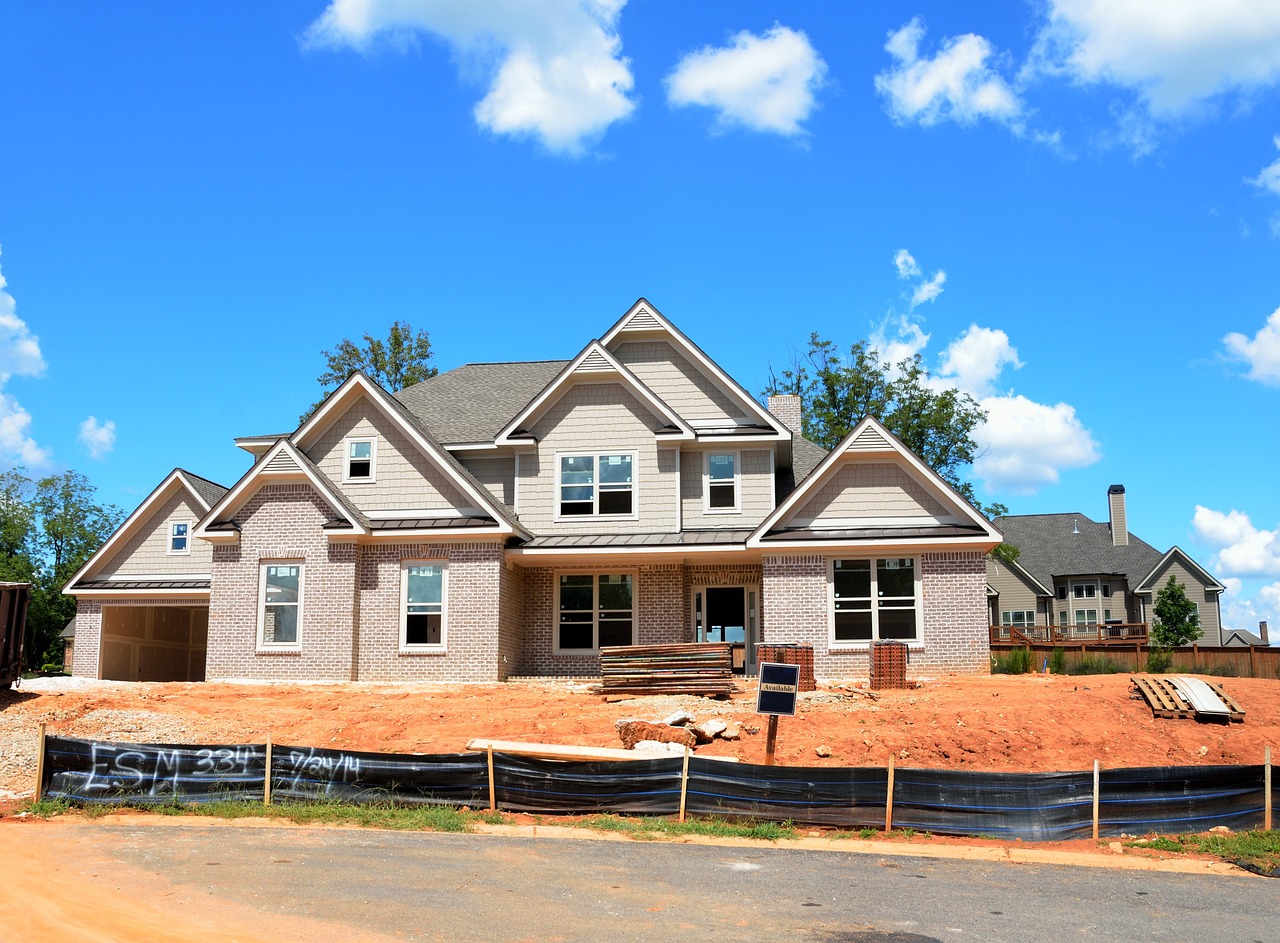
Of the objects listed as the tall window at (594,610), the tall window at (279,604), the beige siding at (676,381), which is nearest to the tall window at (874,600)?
the tall window at (594,610)

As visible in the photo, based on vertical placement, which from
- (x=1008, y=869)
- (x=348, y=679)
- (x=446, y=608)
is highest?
(x=446, y=608)

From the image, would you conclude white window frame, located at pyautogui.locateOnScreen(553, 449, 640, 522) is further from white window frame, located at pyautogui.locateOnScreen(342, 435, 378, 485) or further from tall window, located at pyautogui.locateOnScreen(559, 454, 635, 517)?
white window frame, located at pyautogui.locateOnScreen(342, 435, 378, 485)

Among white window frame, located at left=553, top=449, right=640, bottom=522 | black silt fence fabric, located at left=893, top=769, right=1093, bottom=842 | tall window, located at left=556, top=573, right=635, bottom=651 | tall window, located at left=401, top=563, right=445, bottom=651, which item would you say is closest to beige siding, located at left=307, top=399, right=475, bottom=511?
tall window, located at left=401, top=563, right=445, bottom=651

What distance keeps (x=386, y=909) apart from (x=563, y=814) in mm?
5112

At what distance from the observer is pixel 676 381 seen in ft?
97.5

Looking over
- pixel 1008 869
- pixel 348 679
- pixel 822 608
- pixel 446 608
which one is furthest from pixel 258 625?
pixel 1008 869

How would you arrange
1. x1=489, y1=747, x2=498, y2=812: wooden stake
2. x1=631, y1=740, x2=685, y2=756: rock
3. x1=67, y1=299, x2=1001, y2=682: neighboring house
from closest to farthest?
x1=489, y1=747, x2=498, y2=812: wooden stake < x1=631, y1=740, x2=685, y2=756: rock < x1=67, y1=299, x2=1001, y2=682: neighboring house

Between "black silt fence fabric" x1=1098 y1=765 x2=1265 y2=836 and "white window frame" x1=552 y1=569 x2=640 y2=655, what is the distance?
1425cm

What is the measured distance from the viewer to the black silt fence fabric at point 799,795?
1515 centimetres

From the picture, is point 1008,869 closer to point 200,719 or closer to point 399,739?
point 399,739

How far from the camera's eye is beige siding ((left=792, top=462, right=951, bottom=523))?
86.4 feet

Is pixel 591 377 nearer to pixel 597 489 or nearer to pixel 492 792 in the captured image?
pixel 597 489

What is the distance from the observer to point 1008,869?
44.7 feet

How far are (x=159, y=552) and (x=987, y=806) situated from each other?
25581 millimetres
